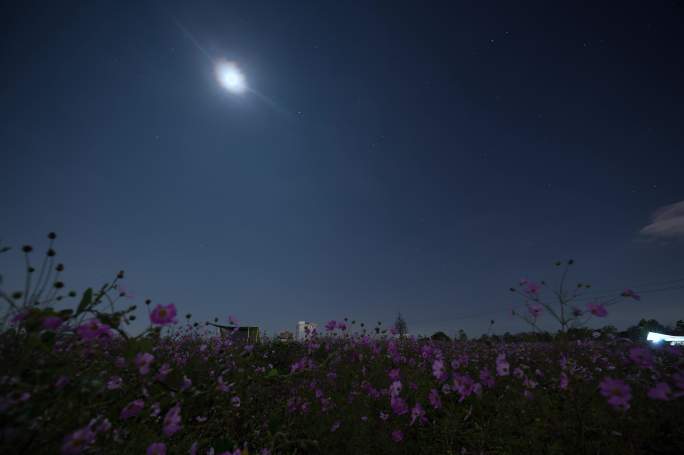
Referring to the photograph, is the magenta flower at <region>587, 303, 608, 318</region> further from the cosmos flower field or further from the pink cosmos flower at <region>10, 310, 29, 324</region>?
the pink cosmos flower at <region>10, 310, 29, 324</region>

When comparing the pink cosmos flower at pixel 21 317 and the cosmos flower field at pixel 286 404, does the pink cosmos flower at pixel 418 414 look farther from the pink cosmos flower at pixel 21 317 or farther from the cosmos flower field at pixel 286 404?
the pink cosmos flower at pixel 21 317

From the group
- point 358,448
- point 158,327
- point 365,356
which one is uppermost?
point 158,327

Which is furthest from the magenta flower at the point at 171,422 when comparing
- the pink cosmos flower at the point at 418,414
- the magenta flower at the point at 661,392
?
the magenta flower at the point at 661,392

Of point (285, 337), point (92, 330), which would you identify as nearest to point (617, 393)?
point (92, 330)

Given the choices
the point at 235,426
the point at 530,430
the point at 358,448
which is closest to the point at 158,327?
the point at 235,426

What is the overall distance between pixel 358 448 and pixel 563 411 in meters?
2.73

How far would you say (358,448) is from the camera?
3.37m

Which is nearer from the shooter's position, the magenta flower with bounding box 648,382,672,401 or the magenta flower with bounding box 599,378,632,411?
the magenta flower with bounding box 648,382,672,401

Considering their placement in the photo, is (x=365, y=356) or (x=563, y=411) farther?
(x=365, y=356)

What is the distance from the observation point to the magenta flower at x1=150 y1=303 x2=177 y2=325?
5.15 ft

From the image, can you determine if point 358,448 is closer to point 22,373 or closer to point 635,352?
point 635,352

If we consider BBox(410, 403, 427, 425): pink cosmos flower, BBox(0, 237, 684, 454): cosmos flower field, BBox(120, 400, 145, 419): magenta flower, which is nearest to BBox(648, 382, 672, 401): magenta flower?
BBox(0, 237, 684, 454): cosmos flower field

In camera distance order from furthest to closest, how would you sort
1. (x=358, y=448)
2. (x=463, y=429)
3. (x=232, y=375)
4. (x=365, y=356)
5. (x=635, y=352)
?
(x=365, y=356), (x=232, y=375), (x=463, y=429), (x=358, y=448), (x=635, y=352)

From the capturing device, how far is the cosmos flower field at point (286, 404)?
47.1 inches
